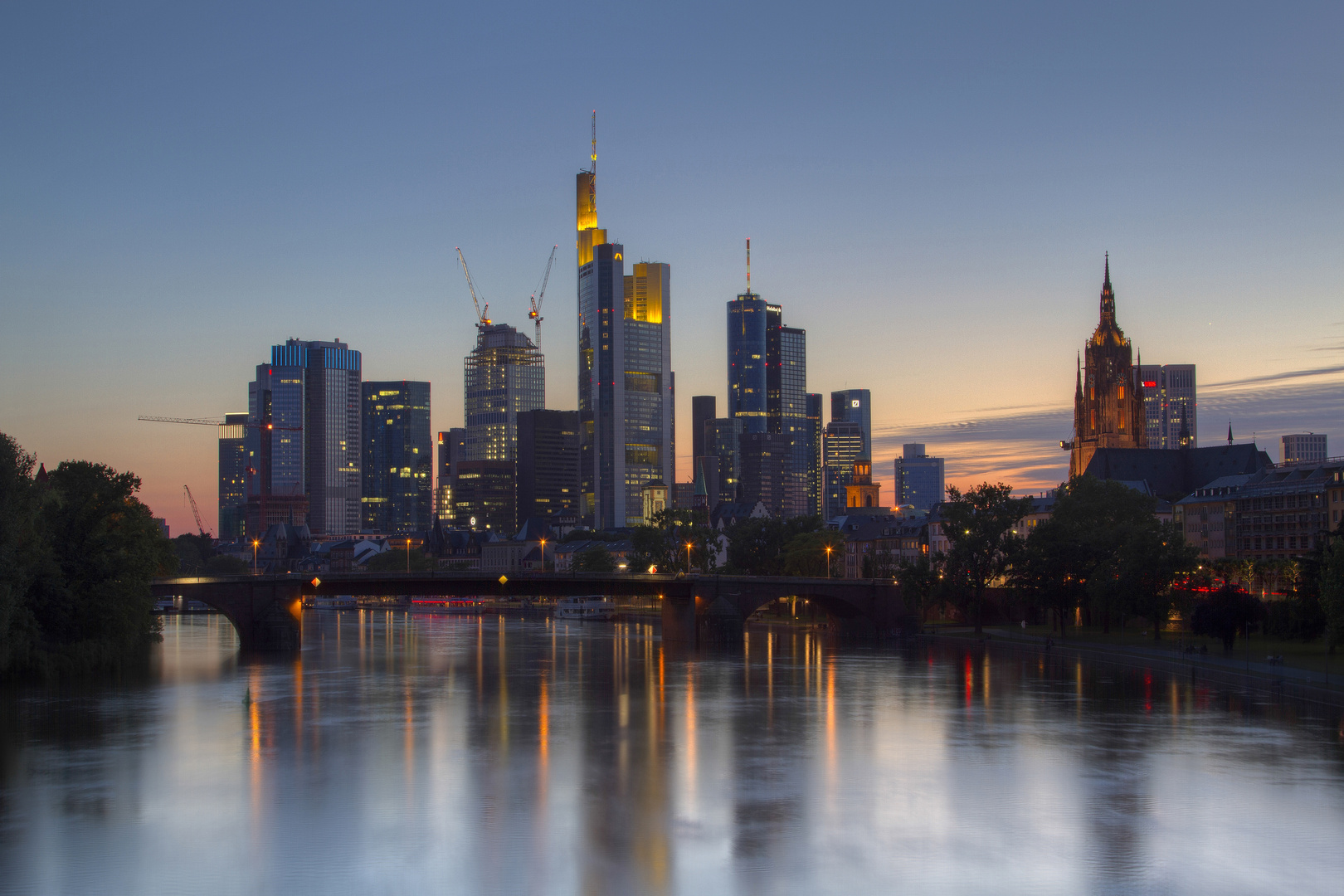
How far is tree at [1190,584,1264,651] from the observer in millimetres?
105625

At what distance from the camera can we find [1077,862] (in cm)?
3975

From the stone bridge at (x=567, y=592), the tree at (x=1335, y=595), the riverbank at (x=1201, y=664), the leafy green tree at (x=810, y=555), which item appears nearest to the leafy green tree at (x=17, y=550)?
the stone bridge at (x=567, y=592)

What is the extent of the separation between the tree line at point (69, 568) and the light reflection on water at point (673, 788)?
490cm

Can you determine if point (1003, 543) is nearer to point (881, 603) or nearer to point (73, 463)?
point (881, 603)

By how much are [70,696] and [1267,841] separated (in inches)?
2868

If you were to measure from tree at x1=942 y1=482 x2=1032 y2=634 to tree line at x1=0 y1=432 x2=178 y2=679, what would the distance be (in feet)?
285

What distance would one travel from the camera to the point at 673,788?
171ft

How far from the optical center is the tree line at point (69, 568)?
8006cm

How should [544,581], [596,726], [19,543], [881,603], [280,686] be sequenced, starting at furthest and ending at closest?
[881,603], [544,581], [280,686], [19,543], [596,726]

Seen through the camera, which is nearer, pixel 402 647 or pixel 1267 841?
pixel 1267 841

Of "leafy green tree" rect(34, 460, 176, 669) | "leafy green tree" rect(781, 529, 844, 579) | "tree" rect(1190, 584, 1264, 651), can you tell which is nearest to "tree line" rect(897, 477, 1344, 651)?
"tree" rect(1190, 584, 1264, 651)

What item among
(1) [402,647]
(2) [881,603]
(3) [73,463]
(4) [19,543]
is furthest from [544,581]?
(4) [19,543]

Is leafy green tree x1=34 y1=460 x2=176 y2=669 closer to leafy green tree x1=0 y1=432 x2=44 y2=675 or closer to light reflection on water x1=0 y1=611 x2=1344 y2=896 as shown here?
leafy green tree x1=0 y1=432 x2=44 y2=675

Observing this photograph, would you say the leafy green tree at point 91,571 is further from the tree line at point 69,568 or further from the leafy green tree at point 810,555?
the leafy green tree at point 810,555
